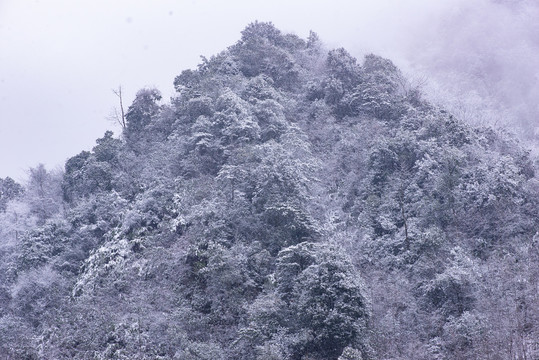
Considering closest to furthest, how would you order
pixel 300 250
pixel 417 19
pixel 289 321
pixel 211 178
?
pixel 289 321
pixel 300 250
pixel 211 178
pixel 417 19

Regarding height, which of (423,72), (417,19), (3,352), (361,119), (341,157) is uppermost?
(417,19)

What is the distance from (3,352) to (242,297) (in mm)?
9976

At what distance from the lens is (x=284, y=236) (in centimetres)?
2341

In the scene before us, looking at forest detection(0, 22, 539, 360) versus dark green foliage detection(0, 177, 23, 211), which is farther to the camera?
dark green foliage detection(0, 177, 23, 211)

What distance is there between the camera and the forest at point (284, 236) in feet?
61.5

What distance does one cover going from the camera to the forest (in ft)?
61.5

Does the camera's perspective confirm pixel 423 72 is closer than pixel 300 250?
No

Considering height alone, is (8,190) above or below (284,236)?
above

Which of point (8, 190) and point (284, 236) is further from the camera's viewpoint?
point (8, 190)

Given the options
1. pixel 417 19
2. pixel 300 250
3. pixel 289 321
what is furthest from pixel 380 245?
pixel 417 19

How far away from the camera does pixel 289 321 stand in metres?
19.2

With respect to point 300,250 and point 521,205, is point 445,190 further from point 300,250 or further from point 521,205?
point 300,250

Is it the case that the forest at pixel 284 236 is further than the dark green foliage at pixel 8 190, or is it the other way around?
the dark green foliage at pixel 8 190

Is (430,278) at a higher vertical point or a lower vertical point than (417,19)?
lower
